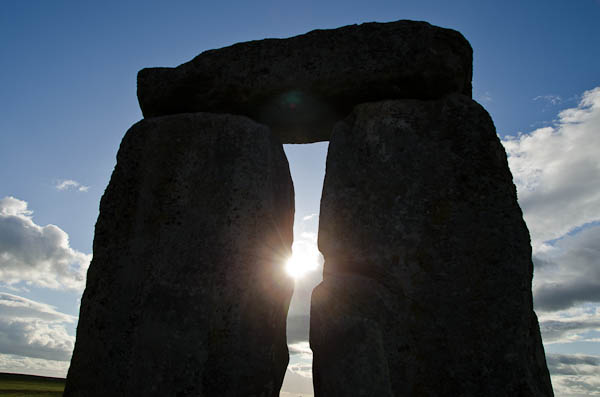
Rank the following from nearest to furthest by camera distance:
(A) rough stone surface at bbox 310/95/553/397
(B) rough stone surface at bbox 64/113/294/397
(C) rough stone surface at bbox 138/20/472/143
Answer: (A) rough stone surface at bbox 310/95/553/397 → (B) rough stone surface at bbox 64/113/294/397 → (C) rough stone surface at bbox 138/20/472/143

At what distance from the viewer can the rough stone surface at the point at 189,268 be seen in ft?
9.93

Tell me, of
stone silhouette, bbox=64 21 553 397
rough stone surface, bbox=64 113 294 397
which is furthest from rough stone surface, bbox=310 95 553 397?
rough stone surface, bbox=64 113 294 397

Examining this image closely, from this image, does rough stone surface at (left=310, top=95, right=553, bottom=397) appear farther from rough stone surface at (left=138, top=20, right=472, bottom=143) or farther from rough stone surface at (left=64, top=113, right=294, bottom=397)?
rough stone surface at (left=64, top=113, right=294, bottom=397)

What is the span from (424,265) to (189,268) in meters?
1.61

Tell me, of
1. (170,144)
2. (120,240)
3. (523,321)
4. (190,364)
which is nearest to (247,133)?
(170,144)

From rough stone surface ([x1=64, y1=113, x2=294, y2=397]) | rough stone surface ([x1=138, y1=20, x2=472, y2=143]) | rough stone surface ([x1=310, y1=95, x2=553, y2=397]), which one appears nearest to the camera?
rough stone surface ([x1=310, y1=95, x2=553, y2=397])

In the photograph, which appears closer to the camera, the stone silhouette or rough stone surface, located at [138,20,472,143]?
the stone silhouette

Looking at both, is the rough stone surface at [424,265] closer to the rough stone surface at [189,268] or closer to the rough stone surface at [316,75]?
the rough stone surface at [316,75]

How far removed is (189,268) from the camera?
3217mm

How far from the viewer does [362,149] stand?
11.2ft

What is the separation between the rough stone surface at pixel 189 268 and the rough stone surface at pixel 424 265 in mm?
409

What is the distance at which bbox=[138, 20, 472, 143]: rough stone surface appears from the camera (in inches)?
141

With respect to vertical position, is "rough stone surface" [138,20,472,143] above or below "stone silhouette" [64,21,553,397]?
above

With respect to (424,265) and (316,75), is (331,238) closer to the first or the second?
(424,265)
